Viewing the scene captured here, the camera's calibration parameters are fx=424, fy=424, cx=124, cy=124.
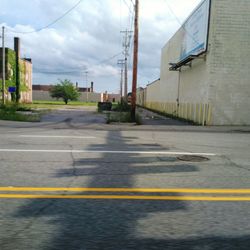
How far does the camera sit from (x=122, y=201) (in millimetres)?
6043

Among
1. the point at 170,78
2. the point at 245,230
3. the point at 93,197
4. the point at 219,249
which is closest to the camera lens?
the point at 219,249

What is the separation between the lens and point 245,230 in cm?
488

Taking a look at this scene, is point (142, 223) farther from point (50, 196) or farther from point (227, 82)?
point (227, 82)

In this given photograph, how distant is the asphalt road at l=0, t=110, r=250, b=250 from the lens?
4.54 metres

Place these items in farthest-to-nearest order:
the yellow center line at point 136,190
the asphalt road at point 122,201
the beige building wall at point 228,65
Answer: the beige building wall at point 228,65, the yellow center line at point 136,190, the asphalt road at point 122,201

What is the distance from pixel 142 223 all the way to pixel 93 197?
1.38 m

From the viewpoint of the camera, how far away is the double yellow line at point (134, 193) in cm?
625

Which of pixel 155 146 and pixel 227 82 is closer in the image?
pixel 155 146

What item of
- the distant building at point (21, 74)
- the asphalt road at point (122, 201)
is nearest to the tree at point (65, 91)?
the distant building at point (21, 74)

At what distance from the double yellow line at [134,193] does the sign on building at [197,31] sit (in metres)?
20.0

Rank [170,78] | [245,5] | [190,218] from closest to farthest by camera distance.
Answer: [190,218] → [245,5] → [170,78]

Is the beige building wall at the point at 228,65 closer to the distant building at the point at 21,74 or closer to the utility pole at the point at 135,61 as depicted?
the utility pole at the point at 135,61

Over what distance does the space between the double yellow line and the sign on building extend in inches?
789

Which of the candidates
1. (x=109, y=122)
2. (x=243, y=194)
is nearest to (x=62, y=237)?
(x=243, y=194)
